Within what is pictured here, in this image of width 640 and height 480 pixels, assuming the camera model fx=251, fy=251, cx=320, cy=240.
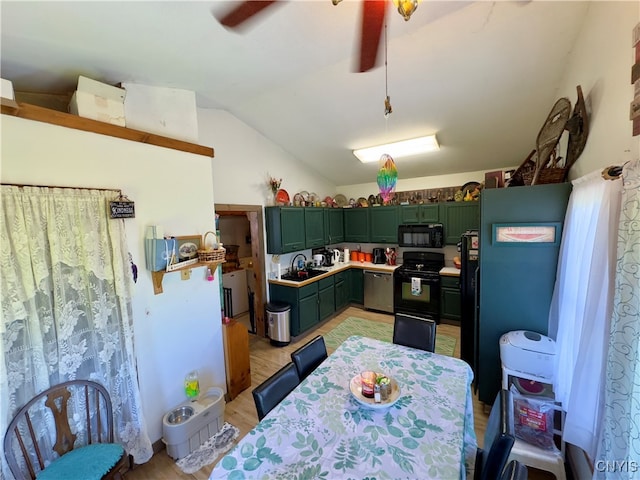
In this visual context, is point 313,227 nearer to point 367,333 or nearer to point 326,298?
point 326,298

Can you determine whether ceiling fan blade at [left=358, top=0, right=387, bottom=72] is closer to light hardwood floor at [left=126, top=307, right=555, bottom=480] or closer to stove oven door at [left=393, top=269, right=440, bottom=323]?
light hardwood floor at [left=126, top=307, right=555, bottom=480]

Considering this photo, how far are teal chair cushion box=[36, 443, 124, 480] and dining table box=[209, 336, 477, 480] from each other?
0.85m

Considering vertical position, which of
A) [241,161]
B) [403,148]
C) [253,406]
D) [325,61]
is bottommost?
[253,406]

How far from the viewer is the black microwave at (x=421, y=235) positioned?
4.15m

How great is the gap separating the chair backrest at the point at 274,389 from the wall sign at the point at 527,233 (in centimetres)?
197

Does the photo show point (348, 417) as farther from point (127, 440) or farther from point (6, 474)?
point (6, 474)

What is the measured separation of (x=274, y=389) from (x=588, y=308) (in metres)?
1.74

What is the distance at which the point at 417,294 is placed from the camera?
412 centimetres

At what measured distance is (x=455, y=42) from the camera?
6.47 ft

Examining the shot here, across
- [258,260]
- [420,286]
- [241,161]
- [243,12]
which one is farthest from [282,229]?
[243,12]

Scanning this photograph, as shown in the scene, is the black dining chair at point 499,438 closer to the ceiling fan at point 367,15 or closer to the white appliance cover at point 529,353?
the white appliance cover at point 529,353

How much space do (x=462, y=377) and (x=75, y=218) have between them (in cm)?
259

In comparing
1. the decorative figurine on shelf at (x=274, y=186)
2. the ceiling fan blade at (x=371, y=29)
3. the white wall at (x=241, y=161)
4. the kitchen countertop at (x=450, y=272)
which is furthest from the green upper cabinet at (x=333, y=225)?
the ceiling fan blade at (x=371, y=29)

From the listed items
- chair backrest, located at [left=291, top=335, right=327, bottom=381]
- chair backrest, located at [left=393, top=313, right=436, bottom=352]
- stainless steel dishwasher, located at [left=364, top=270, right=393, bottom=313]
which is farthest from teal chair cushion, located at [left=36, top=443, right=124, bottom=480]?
stainless steel dishwasher, located at [left=364, top=270, right=393, bottom=313]
